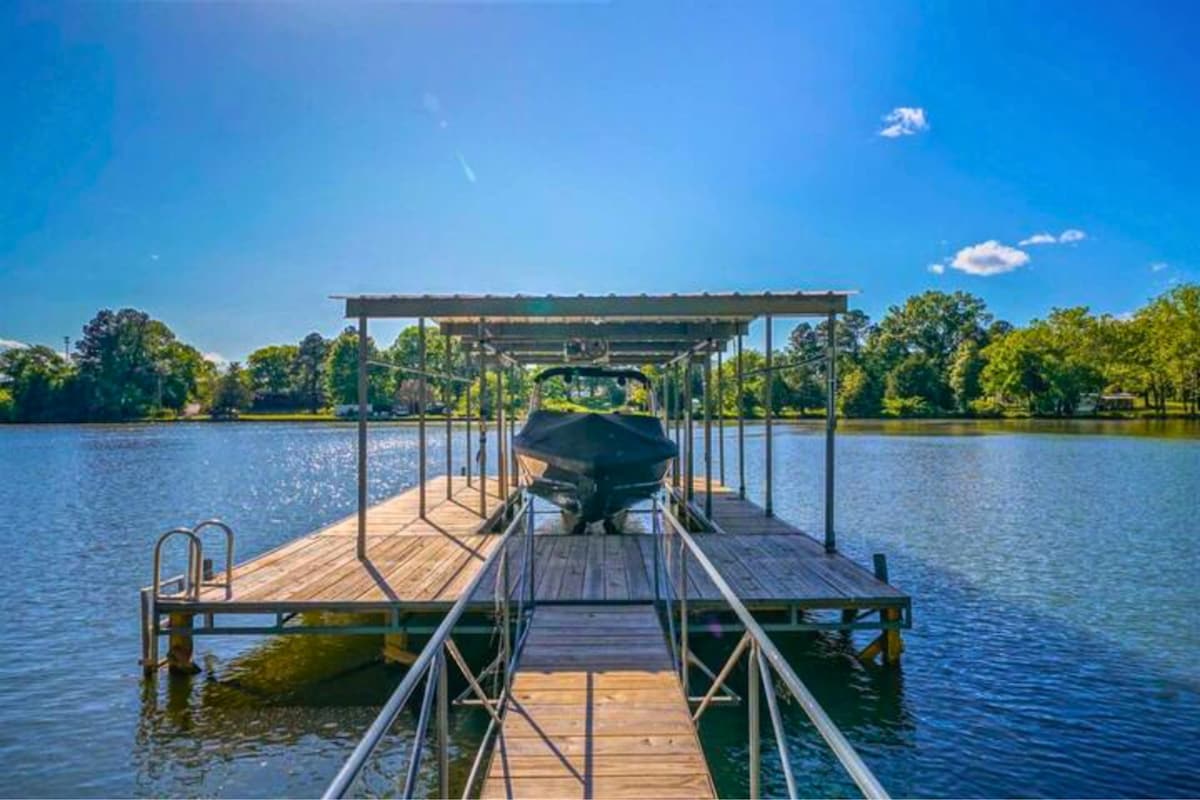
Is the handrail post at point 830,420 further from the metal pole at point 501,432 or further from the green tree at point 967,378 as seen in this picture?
the green tree at point 967,378

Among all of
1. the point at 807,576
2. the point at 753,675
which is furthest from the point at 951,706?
the point at 753,675

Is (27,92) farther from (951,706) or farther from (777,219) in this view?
(951,706)

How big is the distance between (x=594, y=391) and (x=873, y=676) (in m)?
10.1

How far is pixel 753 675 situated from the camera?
9.54ft

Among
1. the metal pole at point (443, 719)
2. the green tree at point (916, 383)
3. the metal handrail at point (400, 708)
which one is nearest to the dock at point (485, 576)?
the metal handrail at point (400, 708)

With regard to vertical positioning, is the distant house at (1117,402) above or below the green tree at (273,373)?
below

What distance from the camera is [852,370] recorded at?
62.9 metres

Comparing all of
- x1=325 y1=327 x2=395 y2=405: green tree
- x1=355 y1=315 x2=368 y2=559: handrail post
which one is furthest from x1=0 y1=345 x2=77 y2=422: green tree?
x1=355 y1=315 x2=368 y2=559: handrail post

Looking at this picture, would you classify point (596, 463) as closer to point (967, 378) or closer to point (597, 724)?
point (597, 724)

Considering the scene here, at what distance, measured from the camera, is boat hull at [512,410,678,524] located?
8.97 m

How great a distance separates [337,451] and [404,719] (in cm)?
3210

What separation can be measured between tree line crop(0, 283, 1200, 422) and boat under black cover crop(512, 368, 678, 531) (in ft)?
125

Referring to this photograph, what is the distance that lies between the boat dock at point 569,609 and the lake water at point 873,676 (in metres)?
0.43

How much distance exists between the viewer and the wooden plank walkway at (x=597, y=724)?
3264mm
